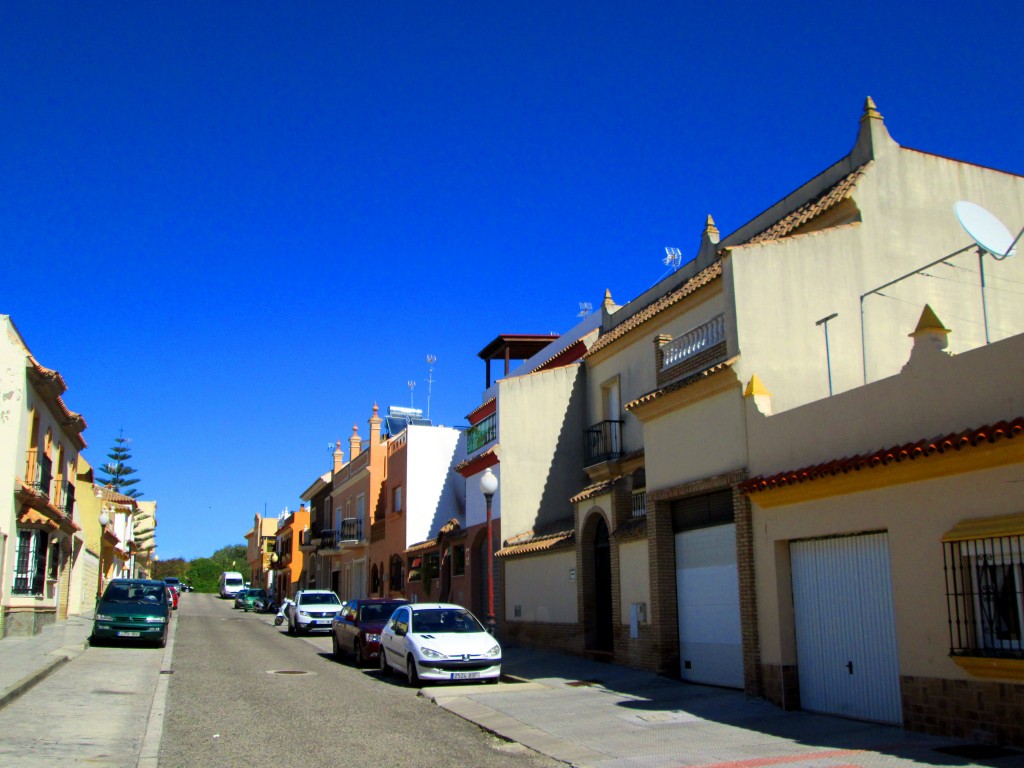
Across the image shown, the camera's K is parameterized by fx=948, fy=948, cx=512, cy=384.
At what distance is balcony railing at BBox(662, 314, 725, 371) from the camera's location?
1620 centimetres

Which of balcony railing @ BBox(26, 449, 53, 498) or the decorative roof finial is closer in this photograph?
the decorative roof finial

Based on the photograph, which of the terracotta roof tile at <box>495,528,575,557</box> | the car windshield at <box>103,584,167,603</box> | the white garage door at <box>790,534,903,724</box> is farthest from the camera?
the car windshield at <box>103,584,167,603</box>

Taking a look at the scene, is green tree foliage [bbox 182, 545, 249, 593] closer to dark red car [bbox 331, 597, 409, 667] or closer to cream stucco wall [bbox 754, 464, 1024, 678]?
dark red car [bbox 331, 597, 409, 667]

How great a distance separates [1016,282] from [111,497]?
145 ft

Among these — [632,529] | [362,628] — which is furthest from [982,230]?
[362,628]

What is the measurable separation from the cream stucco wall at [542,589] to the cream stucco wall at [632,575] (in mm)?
3075

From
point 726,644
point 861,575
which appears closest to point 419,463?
point 726,644

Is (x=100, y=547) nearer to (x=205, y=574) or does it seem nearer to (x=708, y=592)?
(x=708, y=592)

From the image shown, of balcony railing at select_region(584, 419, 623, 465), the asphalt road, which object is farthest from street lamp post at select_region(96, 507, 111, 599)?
balcony railing at select_region(584, 419, 623, 465)

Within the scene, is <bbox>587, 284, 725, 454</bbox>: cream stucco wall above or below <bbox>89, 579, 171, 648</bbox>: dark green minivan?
above

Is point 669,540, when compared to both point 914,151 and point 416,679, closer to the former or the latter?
point 416,679

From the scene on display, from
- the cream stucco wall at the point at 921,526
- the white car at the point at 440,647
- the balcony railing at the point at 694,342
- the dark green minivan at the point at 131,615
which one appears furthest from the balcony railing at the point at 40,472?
the cream stucco wall at the point at 921,526

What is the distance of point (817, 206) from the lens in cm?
1752

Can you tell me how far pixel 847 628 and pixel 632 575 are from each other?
20.2 ft
